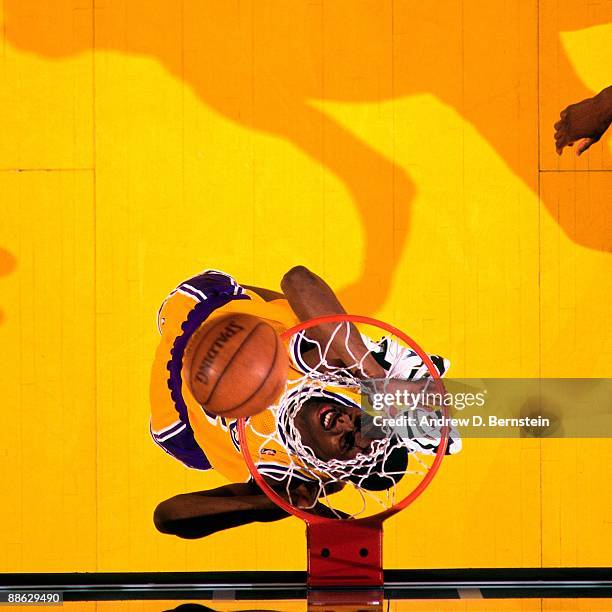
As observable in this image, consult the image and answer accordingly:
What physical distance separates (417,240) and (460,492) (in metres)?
0.92

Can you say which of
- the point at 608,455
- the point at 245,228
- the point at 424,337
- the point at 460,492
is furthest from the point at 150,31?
the point at 608,455

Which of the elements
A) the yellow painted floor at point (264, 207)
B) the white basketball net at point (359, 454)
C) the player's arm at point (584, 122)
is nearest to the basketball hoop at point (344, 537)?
the white basketball net at point (359, 454)

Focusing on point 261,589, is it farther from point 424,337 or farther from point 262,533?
point 424,337

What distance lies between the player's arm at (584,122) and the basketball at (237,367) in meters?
1.27

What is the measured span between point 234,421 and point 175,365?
0.28 m

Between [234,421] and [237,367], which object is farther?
[234,421]

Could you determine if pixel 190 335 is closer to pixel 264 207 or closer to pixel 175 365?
pixel 175 365

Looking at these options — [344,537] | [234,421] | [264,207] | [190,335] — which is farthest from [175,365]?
[344,537]

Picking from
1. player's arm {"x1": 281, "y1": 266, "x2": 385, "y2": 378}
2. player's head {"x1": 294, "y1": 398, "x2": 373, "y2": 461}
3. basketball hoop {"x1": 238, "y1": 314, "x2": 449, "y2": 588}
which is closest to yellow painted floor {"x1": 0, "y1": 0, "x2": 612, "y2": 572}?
player's arm {"x1": 281, "y1": 266, "x2": 385, "y2": 378}

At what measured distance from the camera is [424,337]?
9.36 ft

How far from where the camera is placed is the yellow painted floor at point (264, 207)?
9.28ft

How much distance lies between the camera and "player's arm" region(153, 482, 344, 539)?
9.34 feet

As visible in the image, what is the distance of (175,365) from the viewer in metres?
2.80

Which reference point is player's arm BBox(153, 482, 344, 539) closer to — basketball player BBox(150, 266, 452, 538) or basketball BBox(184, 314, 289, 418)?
basketball player BBox(150, 266, 452, 538)
